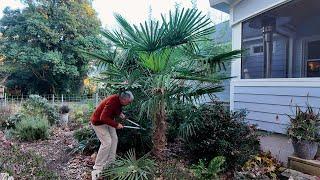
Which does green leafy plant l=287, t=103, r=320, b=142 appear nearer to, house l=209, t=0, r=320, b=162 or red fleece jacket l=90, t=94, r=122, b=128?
house l=209, t=0, r=320, b=162

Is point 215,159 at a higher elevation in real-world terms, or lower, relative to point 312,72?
lower

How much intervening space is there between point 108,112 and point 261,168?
92.7 inches

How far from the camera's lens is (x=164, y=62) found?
14.3 feet

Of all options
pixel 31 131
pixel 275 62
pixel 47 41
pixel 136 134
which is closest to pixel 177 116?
pixel 136 134

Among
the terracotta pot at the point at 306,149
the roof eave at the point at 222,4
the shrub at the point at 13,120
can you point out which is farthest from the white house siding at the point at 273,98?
the shrub at the point at 13,120

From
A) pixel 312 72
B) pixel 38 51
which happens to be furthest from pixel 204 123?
pixel 38 51

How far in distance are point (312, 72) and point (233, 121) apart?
1849 millimetres

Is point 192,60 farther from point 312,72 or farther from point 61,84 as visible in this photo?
point 61,84

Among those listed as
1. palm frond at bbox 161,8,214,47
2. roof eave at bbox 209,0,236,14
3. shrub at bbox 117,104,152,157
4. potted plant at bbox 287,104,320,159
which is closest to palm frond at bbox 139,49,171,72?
palm frond at bbox 161,8,214,47

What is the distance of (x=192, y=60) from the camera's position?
4.74 m

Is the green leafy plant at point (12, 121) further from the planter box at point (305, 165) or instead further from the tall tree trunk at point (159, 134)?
the planter box at point (305, 165)

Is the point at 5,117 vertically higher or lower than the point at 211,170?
higher

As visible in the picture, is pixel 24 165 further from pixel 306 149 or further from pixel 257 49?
pixel 257 49

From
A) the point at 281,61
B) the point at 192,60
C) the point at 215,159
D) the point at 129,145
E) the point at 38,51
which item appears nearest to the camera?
the point at 215,159
